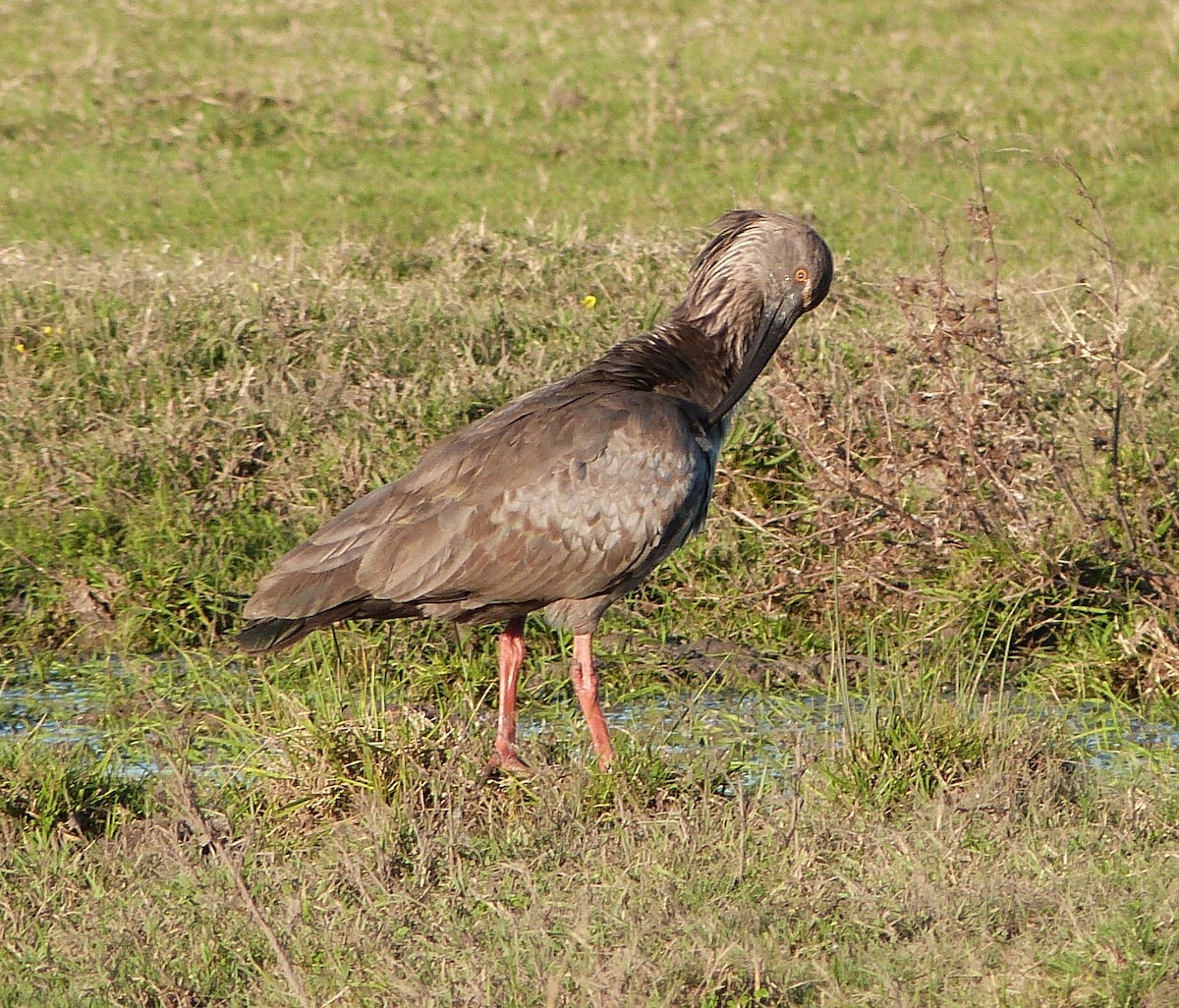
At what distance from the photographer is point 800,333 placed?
8250 millimetres

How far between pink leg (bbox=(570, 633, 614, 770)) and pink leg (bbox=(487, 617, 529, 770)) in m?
0.18

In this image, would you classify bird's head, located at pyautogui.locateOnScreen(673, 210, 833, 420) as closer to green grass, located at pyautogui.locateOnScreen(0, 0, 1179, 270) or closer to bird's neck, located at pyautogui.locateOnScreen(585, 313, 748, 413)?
bird's neck, located at pyautogui.locateOnScreen(585, 313, 748, 413)

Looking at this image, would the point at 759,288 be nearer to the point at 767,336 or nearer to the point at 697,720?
the point at 767,336

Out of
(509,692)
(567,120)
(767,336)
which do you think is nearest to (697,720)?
(509,692)

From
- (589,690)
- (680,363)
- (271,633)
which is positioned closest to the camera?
(271,633)

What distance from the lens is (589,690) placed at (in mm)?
5531

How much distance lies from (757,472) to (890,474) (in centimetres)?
80

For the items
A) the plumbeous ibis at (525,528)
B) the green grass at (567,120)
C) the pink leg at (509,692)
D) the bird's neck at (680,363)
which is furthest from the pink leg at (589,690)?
the green grass at (567,120)

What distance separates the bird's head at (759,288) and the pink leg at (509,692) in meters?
0.91

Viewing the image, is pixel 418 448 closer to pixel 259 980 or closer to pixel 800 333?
pixel 800 333

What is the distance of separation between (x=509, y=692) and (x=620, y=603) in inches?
49.0

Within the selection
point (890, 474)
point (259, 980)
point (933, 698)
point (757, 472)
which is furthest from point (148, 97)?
point (259, 980)

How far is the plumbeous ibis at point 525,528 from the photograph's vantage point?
5.29 meters

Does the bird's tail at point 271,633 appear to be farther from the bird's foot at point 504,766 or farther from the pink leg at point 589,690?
the pink leg at point 589,690
